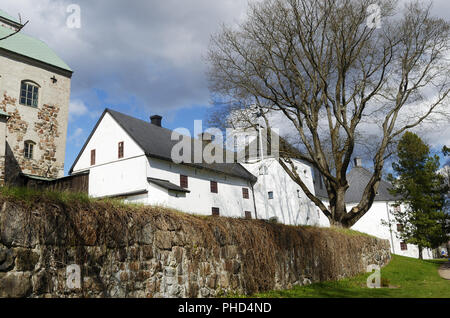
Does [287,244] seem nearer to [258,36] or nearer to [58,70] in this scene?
[258,36]

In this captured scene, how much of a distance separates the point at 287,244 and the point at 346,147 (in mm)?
8051

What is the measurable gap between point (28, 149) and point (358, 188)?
3682cm

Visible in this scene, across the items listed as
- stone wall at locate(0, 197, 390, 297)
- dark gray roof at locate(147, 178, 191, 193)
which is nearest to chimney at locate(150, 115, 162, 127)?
dark gray roof at locate(147, 178, 191, 193)

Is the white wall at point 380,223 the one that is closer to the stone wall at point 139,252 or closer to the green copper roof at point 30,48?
the stone wall at point 139,252

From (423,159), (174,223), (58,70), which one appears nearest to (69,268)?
(174,223)

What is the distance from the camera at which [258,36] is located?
53.5 feet

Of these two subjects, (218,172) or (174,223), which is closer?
(174,223)

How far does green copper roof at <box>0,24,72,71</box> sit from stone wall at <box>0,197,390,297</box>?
20.3 metres

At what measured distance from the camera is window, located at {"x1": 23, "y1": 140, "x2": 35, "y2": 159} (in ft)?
71.2

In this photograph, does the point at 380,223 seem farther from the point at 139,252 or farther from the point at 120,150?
the point at 139,252

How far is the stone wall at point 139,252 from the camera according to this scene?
5.03 meters

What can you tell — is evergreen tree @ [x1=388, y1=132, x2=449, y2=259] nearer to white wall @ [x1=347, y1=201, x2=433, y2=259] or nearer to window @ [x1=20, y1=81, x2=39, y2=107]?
white wall @ [x1=347, y1=201, x2=433, y2=259]
